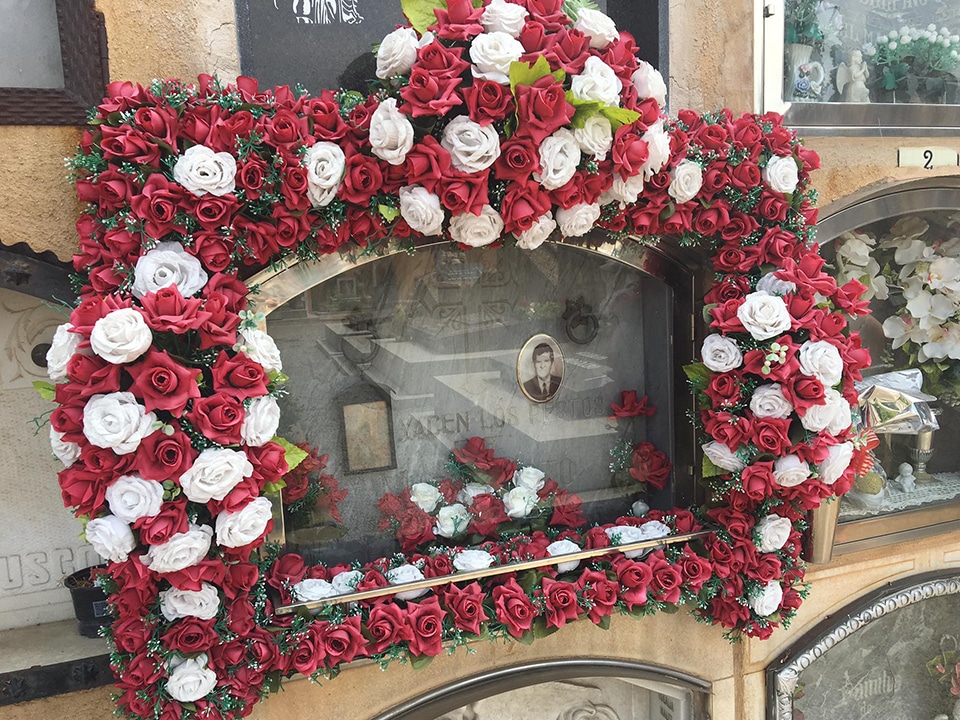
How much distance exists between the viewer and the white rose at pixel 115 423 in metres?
1.31

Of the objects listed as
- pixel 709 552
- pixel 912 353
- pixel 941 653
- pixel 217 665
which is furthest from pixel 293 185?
pixel 941 653

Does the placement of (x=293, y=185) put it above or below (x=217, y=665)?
above

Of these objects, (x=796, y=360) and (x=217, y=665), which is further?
(x=796, y=360)

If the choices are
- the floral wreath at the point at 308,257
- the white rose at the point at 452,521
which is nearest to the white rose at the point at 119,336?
the floral wreath at the point at 308,257

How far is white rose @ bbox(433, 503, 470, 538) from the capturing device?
1.90 meters

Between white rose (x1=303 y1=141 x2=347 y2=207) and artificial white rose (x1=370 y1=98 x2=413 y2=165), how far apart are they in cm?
8

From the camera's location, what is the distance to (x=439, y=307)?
6.10ft

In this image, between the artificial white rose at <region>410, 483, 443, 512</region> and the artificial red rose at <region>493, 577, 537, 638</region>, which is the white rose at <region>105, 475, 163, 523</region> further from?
the artificial red rose at <region>493, 577, 537, 638</region>

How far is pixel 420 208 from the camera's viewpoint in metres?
1.51

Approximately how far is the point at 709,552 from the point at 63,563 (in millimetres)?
1663

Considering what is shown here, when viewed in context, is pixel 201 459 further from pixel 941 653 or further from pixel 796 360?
pixel 941 653

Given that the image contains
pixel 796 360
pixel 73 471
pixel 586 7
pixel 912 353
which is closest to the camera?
pixel 73 471

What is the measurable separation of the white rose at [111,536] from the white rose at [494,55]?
111 centimetres

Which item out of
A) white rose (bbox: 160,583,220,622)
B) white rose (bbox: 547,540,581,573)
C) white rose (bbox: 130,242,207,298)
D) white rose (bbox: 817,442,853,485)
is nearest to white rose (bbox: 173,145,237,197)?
white rose (bbox: 130,242,207,298)
